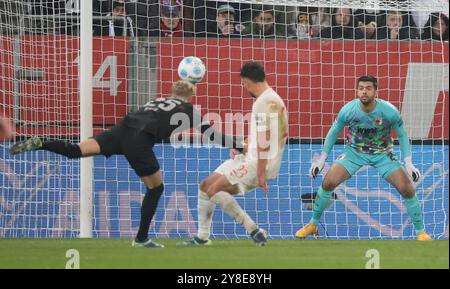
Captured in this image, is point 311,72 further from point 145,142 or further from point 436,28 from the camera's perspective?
point 145,142

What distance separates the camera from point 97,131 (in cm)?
1529

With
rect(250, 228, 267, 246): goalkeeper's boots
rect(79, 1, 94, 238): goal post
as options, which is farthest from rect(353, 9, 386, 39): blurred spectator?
rect(250, 228, 267, 246): goalkeeper's boots

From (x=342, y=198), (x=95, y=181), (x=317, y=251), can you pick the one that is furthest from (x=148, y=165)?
(x=342, y=198)

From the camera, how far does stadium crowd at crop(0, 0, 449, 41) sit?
1545cm

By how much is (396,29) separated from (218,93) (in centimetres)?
272

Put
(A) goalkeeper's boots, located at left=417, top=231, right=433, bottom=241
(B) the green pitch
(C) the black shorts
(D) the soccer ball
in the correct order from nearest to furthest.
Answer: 1. (B) the green pitch
2. (C) the black shorts
3. (D) the soccer ball
4. (A) goalkeeper's boots, located at left=417, top=231, right=433, bottom=241

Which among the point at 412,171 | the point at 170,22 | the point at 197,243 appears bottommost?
the point at 197,243

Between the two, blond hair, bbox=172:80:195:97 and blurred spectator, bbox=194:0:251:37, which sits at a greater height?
blurred spectator, bbox=194:0:251:37

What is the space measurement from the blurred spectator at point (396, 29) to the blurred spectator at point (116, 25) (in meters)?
3.57

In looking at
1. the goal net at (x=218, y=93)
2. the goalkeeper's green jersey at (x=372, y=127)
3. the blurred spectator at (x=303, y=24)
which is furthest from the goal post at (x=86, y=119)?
the blurred spectator at (x=303, y=24)

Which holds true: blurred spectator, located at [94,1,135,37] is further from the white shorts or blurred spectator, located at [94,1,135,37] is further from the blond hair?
the white shorts

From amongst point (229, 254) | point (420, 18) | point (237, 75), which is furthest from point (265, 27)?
point (229, 254)

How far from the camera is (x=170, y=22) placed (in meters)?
15.6

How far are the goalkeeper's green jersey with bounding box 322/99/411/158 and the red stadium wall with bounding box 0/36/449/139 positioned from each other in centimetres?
215
